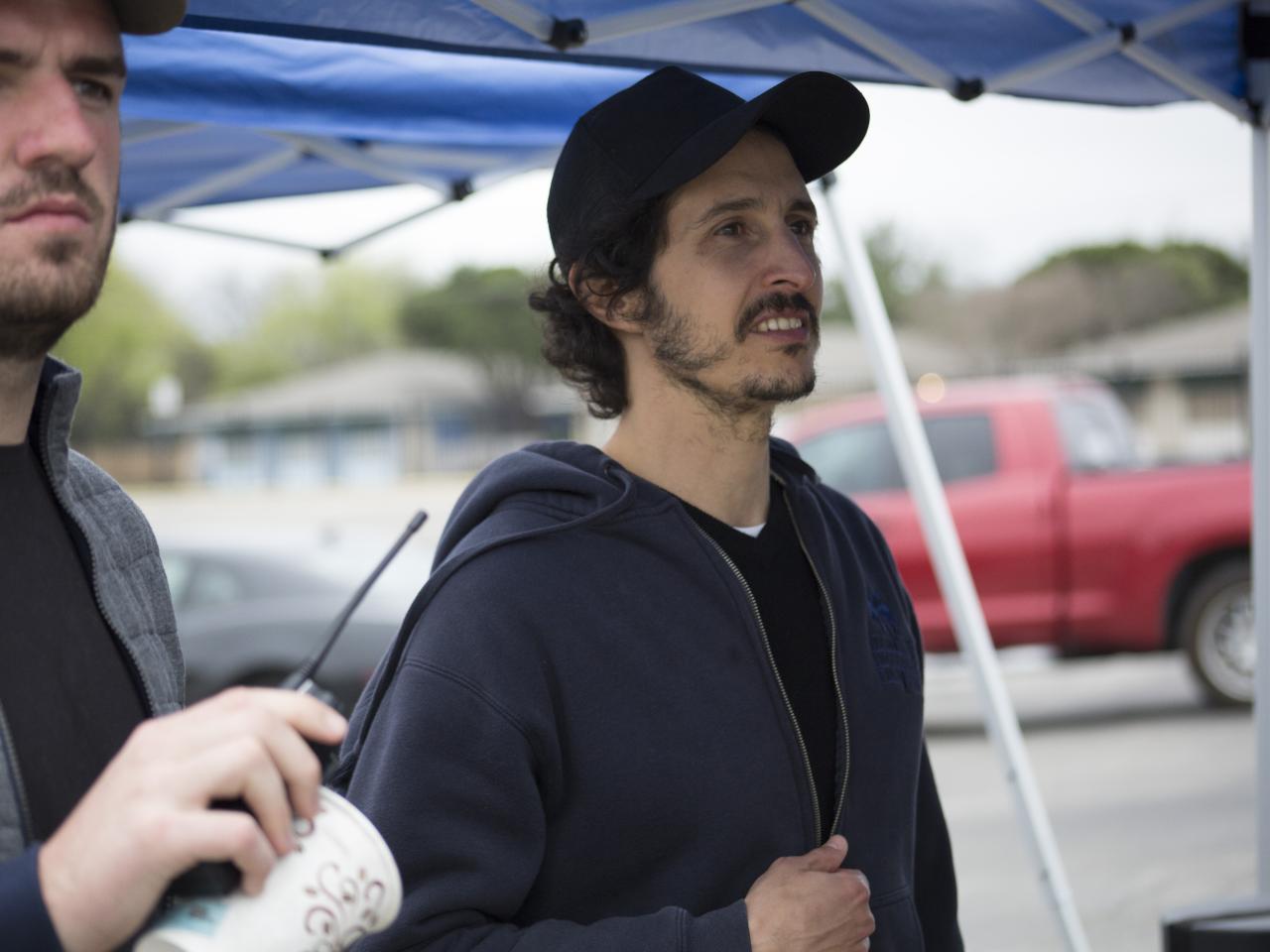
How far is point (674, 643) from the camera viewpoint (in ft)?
6.94

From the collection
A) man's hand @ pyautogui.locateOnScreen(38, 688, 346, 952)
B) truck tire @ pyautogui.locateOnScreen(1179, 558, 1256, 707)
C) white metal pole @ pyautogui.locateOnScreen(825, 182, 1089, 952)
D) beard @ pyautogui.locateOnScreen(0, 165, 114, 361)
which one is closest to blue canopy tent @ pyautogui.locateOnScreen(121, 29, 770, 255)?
white metal pole @ pyautogui.locateOnScreen(825, 182, 1089, 952)

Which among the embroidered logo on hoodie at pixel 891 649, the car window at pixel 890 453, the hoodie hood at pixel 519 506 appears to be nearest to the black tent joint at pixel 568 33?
the hoodie hood at pixel 519 506

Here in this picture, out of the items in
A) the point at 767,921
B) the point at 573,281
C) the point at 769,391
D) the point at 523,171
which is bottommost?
the point at 767,921

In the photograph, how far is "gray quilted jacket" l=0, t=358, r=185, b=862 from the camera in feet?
4.63

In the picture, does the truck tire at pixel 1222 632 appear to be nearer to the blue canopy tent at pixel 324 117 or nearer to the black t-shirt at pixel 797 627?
the blue canopy tent at pixel 324 117

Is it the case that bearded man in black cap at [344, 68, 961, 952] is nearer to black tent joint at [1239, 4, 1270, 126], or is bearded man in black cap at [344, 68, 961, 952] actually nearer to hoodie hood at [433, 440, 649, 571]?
hoodie hood at [433, 440, 649, 571]

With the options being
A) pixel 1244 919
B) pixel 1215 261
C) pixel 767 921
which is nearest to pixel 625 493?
pixel 767 921

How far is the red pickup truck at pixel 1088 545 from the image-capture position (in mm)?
9570

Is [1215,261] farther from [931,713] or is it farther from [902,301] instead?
[931,713]

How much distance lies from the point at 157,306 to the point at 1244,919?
86.5 meters

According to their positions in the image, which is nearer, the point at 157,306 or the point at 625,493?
the point at 625,493

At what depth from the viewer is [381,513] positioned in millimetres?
39312

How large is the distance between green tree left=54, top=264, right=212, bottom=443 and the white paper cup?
220 ft

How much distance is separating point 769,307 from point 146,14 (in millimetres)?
1147
